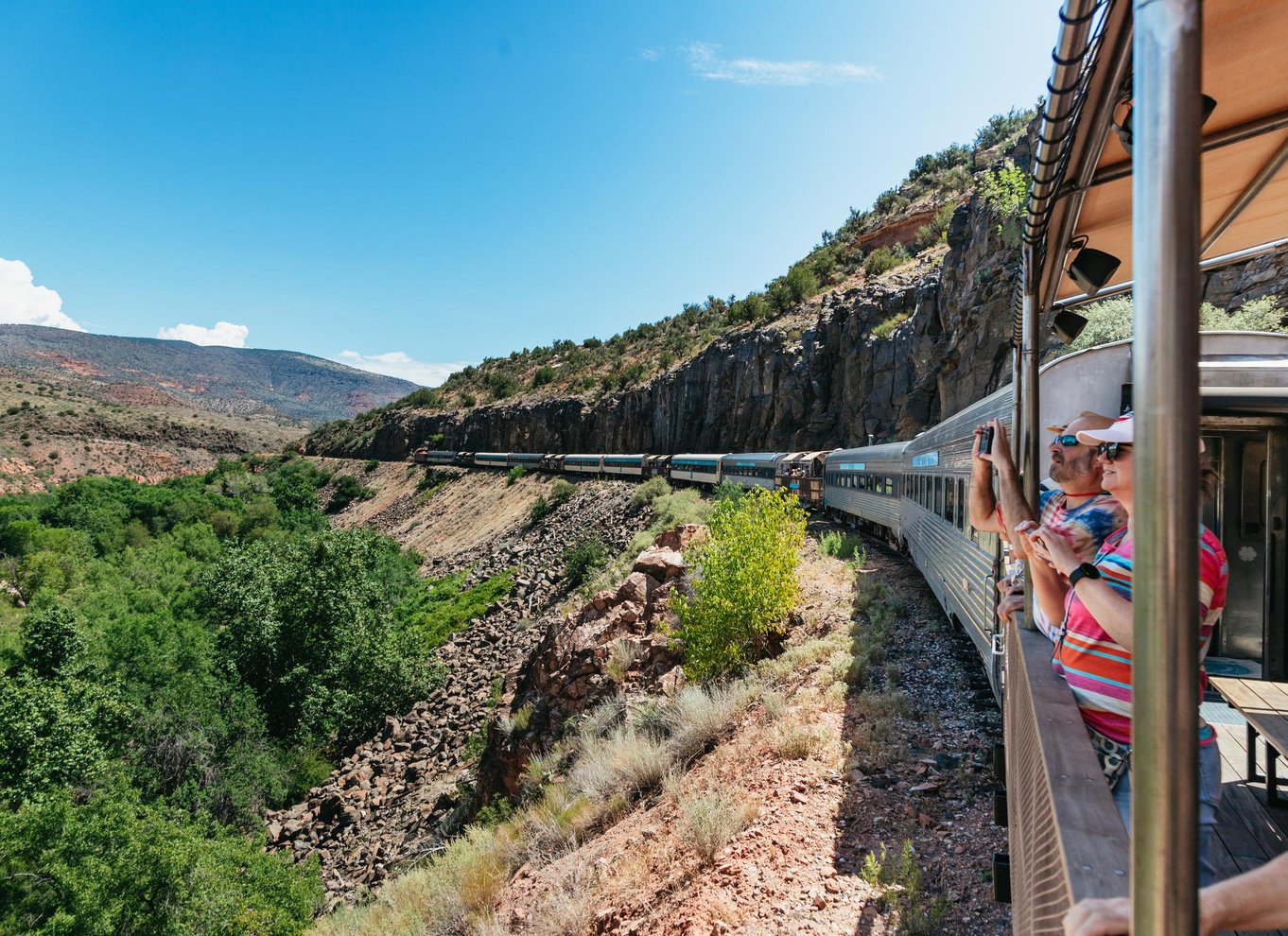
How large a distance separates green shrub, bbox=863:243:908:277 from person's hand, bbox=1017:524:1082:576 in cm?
4746

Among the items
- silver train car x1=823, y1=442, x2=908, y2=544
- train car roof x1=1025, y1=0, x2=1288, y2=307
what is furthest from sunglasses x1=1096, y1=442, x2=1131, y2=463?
silver train car x1=823, y1=442, x2=908, y2=544

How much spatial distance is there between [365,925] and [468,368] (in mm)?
92472

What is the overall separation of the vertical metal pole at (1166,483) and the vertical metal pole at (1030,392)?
7.64 feet

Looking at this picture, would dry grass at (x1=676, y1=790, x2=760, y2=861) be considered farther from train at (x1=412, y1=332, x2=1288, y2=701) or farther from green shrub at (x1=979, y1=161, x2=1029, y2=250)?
green shrub at (x1=979, y1=161, x2=1029, y2=250)

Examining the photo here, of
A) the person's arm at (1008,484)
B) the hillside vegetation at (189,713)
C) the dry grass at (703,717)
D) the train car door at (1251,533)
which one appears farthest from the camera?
the hillside vegetation at (189,713)

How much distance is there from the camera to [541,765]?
12227 mm

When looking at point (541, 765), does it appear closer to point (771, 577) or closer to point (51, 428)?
point (771, 577)

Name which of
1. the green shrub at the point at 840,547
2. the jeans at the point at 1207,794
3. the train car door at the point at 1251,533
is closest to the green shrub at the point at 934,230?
the green shrub at the point at 840,547

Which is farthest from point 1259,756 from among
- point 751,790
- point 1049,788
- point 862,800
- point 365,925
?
point 365,925

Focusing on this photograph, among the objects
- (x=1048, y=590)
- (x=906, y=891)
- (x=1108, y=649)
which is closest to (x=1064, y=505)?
(x=1048, y=590)

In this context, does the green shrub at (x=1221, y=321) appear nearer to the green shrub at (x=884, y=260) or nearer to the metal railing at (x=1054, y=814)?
the metal railing at (x=1054, y=814)

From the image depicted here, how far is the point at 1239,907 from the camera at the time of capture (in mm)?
1173

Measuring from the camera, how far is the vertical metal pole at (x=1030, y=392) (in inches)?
122

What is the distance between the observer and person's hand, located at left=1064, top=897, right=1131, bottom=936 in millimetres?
1183
